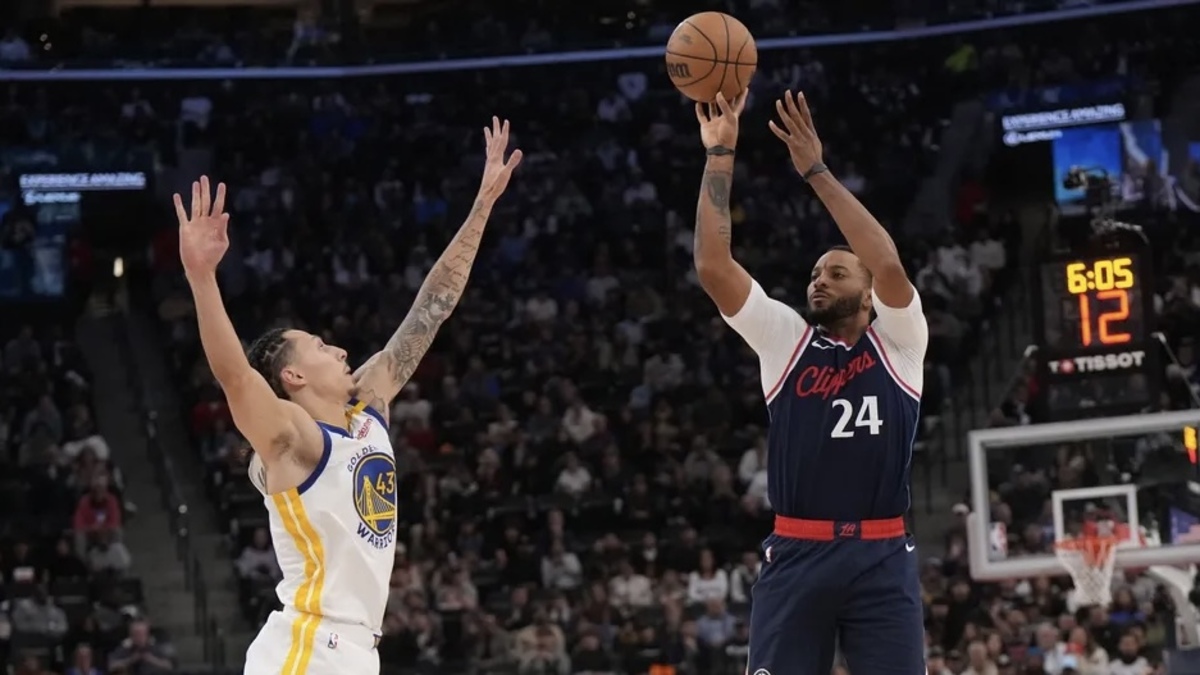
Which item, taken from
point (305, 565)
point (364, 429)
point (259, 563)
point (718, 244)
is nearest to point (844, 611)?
point (718, 244)

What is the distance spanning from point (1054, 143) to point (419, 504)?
32.6 feet

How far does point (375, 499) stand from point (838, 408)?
1.70 meters

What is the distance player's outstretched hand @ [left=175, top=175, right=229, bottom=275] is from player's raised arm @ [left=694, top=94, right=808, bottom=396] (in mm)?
1799

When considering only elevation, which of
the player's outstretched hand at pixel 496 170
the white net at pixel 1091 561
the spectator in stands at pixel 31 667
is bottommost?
the spectator in stands at pixel 31 667

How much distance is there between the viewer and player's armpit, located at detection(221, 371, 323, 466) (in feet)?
19.1

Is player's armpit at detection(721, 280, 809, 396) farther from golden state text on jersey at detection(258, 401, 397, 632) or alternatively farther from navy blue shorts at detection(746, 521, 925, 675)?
golden state text on jersey at detection(258, 401, 397, 632)

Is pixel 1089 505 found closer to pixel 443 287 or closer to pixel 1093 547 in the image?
pixel 1093 547

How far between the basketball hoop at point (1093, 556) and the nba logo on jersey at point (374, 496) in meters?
7.04

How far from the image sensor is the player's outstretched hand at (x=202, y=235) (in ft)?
18.9

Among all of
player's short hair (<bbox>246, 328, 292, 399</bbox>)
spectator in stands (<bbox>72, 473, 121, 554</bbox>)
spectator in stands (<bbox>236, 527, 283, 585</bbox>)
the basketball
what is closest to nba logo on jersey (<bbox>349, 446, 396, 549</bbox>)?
player's short hair (<bbox>246, 328, 292, 399</bbox>)

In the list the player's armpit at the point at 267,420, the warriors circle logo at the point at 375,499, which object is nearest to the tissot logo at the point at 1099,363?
the warriors circle logo at the point at 375,499

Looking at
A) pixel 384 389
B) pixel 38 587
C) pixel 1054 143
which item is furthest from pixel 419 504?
pixel 384 389

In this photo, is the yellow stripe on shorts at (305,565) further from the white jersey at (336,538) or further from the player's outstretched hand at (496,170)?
the player's outstretched hand at (496,170)

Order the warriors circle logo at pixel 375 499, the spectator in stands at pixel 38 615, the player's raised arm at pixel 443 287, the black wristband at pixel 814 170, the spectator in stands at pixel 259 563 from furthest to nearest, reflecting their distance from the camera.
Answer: the spectator in stands at pixel 259 563 < the spectator in stands at pixel 38 615 < the player's raised arm at pixel 443 287 < the black wristband at pixel 814 170 < the warriors circle logo at pixel 375 499
